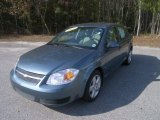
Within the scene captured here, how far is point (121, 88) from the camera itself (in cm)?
559

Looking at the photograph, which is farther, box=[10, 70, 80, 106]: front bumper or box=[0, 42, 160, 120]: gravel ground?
box=[0, 42, 160, 120]: gravel ground

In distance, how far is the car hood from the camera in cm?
426

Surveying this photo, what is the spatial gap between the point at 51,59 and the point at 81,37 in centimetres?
123

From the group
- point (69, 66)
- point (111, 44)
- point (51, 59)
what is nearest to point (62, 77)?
point (69, 66)

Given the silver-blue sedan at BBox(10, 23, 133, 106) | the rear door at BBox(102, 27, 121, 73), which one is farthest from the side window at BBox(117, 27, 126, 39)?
the silver-blue sedan at BBox(10, 23, 133, 106)

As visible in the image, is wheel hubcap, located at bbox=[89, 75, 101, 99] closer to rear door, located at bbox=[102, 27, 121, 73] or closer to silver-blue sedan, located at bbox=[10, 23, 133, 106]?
silver-blue sedan, located at bbox=[10, 23, 133, 106]

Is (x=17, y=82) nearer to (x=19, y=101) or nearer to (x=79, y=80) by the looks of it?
(x=19, y=101)

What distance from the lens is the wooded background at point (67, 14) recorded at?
1449 cm

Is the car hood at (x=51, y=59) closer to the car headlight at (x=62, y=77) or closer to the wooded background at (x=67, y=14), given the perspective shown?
the car headlight at (x=62, y=77)

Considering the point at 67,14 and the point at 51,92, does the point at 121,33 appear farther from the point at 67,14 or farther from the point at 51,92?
the point at 67,14

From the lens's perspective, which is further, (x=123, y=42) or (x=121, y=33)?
(x=121, y=33)

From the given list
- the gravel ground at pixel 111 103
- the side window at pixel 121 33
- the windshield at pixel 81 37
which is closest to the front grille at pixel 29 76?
the gravel ground at pixel 111 103

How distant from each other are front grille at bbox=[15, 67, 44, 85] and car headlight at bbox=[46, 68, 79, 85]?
18 cm

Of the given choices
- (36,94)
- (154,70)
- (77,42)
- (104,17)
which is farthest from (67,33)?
(104,17)
